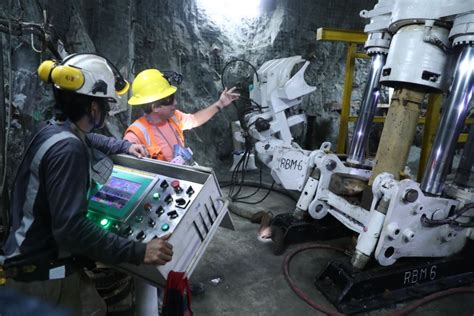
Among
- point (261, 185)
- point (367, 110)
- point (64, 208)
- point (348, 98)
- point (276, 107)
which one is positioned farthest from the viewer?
point (261, 185)

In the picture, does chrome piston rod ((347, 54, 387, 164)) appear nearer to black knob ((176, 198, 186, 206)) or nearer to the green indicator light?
black knob ((176, 198, 186, 206))

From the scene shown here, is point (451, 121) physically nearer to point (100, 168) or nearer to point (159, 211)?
point (159, 211)

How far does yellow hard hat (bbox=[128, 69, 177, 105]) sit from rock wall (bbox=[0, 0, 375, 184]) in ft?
5.15

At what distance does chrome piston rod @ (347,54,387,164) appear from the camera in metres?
2.95

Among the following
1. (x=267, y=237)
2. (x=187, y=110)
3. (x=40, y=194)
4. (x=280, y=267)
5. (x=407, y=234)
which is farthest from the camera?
(x=187, y=110)

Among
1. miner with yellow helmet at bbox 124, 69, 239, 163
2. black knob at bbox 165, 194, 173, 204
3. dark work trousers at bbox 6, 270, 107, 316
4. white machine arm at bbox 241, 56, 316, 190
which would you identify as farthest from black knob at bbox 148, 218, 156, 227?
white machine arm at bbox 241, 56, 316, 190

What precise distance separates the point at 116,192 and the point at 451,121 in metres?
2.17

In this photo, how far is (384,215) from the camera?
2.12m

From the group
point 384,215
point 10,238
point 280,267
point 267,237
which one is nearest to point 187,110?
point 267,237

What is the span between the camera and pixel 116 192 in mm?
1474

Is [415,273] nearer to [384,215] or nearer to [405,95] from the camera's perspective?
[384,215]

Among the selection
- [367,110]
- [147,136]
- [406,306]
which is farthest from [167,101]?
[406,306]

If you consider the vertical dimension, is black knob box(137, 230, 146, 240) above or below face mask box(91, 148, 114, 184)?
below

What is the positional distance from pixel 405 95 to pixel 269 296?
1.81 m
